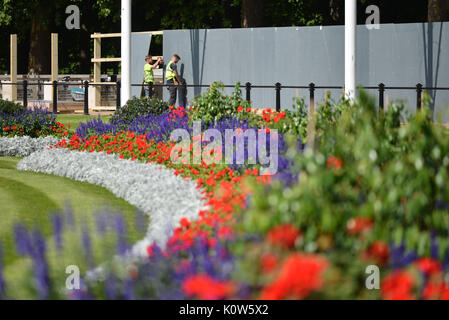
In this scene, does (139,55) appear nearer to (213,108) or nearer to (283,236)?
(213,108)

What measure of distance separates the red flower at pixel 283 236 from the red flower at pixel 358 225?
0.39 metres

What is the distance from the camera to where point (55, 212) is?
10930 millimetres

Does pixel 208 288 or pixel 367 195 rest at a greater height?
pixel 367 195

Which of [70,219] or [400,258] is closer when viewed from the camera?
[400,258]

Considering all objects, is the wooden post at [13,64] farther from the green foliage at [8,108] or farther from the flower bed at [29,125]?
the flower bed at [29,125]

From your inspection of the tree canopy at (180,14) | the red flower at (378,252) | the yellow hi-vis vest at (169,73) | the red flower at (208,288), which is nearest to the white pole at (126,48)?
the yellow hi-vis vest at (169,73)

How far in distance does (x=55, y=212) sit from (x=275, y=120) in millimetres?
3576

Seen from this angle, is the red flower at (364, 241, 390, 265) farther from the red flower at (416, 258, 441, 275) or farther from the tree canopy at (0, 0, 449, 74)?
the tree canopy at (0, 0, 449, 74)

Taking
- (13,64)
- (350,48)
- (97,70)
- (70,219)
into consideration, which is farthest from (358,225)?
(13,64)

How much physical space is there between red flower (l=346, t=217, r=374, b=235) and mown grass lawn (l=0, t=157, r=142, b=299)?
9.58 ft

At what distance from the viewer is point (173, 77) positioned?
89.5 feet

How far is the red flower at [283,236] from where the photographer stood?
4.62 metres

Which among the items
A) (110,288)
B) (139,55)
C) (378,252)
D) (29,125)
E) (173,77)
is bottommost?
(110,288)

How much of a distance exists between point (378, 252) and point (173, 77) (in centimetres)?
2270
